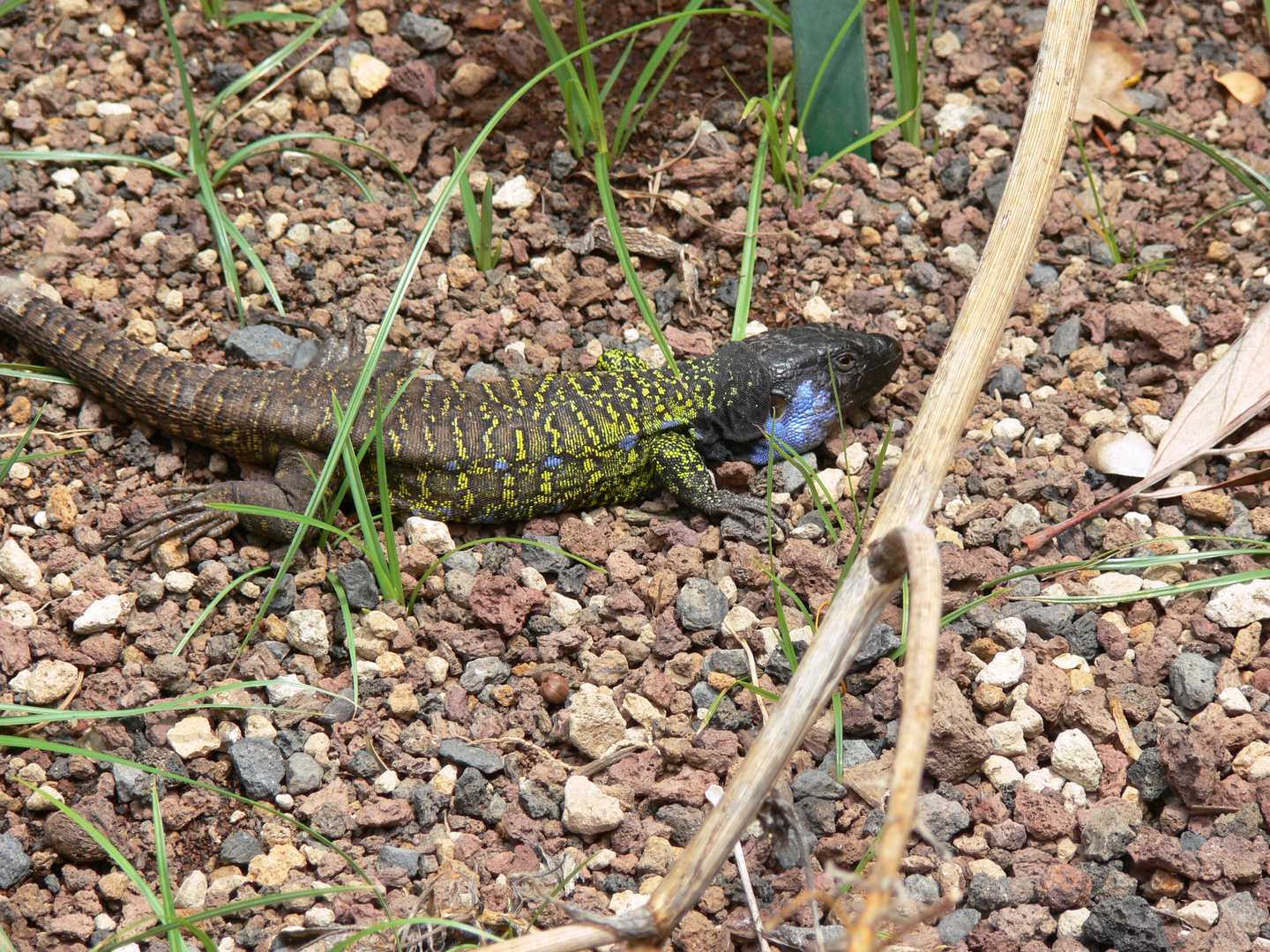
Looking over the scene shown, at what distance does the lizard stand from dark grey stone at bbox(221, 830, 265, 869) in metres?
1.23

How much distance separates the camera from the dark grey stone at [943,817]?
2859 millimetres

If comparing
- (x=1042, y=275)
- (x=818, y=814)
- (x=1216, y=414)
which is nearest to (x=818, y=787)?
(x=818, y=814)

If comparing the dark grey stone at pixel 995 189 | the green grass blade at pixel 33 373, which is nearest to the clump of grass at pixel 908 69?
the dark grey stone at pixel 995 189

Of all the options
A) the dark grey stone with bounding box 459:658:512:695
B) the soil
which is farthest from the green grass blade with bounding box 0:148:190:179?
the dark grey stone with bounding box 459:658:512:695

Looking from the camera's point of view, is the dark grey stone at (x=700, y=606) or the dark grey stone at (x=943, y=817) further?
the dark grey stone at (x=700, y=606)

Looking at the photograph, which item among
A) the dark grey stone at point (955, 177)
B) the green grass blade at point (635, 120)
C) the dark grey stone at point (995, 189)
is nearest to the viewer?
the green grass blade at point (635, 120)

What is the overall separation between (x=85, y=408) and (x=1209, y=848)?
4.23 meters

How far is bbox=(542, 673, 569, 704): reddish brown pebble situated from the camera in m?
3.28

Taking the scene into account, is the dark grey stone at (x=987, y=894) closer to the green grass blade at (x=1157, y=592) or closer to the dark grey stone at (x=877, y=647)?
the dark grey stone at (x=877, y=647)

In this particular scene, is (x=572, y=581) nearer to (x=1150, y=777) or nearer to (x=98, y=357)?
(x=1150, y=777)

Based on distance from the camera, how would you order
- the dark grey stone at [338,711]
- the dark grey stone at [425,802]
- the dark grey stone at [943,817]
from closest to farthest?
the dark grey stone at [943,817]
the dark grey stone at [425,802]
the dark grey stone at [338,711]

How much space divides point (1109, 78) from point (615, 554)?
3.45 metres

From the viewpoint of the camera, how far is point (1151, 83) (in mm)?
4922

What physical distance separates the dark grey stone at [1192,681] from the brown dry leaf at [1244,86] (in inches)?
124
